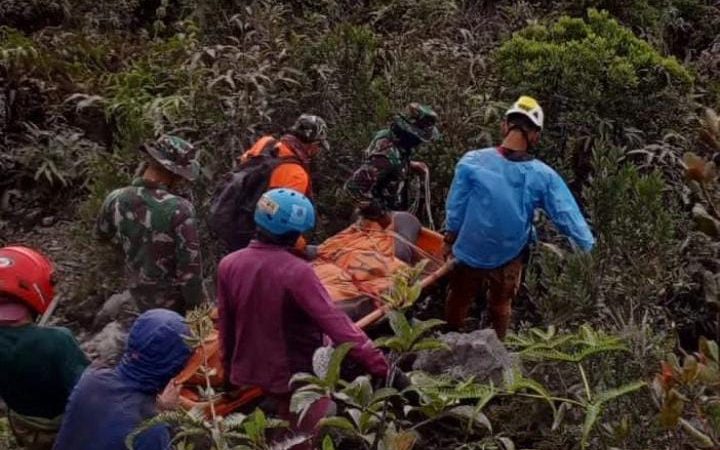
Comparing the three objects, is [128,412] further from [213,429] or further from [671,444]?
[671,444]

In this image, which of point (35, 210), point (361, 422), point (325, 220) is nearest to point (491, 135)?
point (325, 220)

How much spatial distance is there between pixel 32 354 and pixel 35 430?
37 cm

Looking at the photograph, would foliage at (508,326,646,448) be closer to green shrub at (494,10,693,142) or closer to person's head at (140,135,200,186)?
person's head at (140,135,200,186)

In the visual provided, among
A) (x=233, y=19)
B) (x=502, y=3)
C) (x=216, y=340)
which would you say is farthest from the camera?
(x=502, y=3)

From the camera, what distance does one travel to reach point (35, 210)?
29.9ft

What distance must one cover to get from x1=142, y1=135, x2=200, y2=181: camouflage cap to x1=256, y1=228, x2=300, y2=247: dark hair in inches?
42.7

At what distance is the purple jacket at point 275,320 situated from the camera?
14.9 ft

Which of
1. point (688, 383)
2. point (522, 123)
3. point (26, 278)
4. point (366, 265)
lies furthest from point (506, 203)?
point (688, 383)

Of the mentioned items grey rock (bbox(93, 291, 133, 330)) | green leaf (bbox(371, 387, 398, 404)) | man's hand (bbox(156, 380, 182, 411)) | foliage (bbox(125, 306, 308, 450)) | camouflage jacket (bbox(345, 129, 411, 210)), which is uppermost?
green leaf (bbox(371, 387, 398, 404))

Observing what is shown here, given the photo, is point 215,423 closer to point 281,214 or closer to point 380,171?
point 281,214

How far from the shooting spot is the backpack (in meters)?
6.25

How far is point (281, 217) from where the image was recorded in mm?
4594

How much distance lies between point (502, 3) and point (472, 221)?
5.24m

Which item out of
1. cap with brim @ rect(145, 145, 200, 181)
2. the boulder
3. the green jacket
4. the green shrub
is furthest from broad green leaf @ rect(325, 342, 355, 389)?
the green shrub
